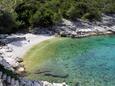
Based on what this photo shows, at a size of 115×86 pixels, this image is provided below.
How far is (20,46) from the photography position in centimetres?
3797

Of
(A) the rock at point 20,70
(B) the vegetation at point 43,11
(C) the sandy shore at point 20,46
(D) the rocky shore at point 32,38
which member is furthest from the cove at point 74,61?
(B) the vegetation at point 43,11

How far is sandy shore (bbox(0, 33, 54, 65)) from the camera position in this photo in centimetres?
3369

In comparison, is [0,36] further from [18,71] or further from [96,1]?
[96,1]


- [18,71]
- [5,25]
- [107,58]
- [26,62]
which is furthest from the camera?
[5,25]

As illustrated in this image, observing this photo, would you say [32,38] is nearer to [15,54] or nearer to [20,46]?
[20,46]

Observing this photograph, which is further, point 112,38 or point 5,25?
point 112,38

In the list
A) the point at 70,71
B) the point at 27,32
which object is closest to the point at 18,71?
the point at 70,71

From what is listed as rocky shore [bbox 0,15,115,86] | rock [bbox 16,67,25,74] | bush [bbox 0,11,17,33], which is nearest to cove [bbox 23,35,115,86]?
rock [bbox 16,67,25,74]

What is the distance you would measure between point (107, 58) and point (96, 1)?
20329mm

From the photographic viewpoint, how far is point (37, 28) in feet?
148

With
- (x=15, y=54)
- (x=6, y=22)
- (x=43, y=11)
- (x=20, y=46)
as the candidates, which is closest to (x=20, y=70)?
(x=15, y=54)

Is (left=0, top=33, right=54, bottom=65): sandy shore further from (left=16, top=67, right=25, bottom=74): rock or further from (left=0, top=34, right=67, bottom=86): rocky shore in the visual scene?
(left=16, top=67, right=25, bottom=74): rock

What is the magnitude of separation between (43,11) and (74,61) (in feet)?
46.0

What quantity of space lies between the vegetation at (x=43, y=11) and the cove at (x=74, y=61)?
4.53 metres
